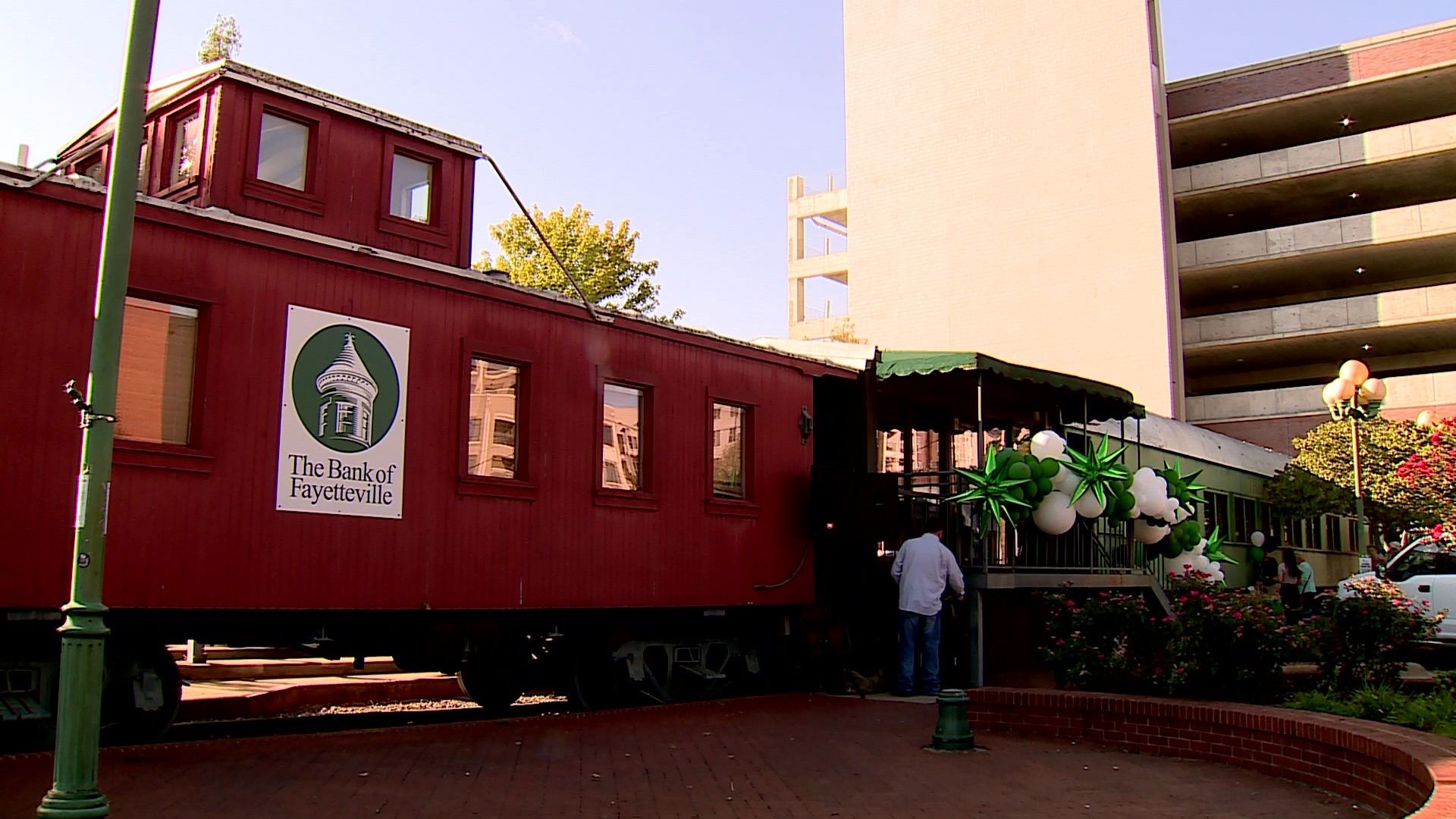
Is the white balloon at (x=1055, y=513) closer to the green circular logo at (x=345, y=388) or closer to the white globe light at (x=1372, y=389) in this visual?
the green circular logo at (x=345, y=388)

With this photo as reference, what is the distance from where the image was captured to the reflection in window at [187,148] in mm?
9969

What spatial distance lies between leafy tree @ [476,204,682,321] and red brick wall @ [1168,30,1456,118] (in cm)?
1871

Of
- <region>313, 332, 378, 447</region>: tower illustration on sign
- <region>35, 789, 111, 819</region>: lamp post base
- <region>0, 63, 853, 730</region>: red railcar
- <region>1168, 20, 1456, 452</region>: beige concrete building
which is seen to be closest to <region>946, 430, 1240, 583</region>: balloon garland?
<region>0, 63, 853, 730</region>: red railcar

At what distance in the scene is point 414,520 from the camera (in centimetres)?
993

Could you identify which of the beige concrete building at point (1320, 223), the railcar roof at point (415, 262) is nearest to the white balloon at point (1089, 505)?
the railcar roof at point (415, 262)

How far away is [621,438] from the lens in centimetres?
1194

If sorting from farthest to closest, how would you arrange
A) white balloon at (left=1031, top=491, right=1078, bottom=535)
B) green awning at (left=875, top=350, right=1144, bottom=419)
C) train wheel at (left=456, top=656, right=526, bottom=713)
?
white balloon at (left=1031, top=491, right=1078, bottom=535)
green awning at (left=875, top=350, right=1144, bottom=419)
train wheel at (left=456, top=656, right=526, bottom=713)

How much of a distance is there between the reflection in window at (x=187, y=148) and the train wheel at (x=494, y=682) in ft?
15.5

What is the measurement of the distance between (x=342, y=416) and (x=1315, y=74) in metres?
34.9

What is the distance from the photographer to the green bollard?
908cm

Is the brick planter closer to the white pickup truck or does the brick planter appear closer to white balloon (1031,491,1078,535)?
white balloon (1031,491,1078,535)

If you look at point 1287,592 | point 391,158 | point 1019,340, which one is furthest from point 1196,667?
point 1019,340

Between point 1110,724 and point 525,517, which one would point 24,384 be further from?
point 1110,724

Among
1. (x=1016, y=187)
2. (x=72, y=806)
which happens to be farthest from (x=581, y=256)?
(x=72, y=806)
